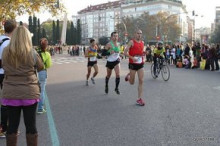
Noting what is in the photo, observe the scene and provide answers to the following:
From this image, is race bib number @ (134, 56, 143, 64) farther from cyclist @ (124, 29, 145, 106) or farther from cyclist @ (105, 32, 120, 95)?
cyclist @ (105, 32, 120, 95)

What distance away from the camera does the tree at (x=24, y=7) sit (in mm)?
19189

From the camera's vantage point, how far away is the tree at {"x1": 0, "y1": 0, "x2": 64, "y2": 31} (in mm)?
19189

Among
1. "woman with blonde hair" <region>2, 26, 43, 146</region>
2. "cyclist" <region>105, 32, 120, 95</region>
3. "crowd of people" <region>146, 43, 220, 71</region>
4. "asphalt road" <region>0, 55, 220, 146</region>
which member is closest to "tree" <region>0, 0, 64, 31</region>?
"crowd of people" <region>146, 43, 220, 71</region>

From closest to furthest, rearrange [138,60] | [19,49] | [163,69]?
[19,49] → [138,60] → [163,69]

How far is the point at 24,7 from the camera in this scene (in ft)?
68.1

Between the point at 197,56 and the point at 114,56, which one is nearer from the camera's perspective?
the point at 114,56

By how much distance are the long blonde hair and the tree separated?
617 inches

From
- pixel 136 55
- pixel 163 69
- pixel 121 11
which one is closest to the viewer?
pixel 136 55

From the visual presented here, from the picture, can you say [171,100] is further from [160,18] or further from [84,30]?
[84,30]

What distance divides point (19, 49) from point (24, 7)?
59.9 ft

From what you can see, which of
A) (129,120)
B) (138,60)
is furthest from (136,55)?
(129,120)

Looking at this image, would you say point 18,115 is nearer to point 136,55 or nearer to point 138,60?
point 138,60

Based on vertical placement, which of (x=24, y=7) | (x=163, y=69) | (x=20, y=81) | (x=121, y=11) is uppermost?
(x=121, y=11)

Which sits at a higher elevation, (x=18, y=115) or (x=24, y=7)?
(x=24, y=7)
